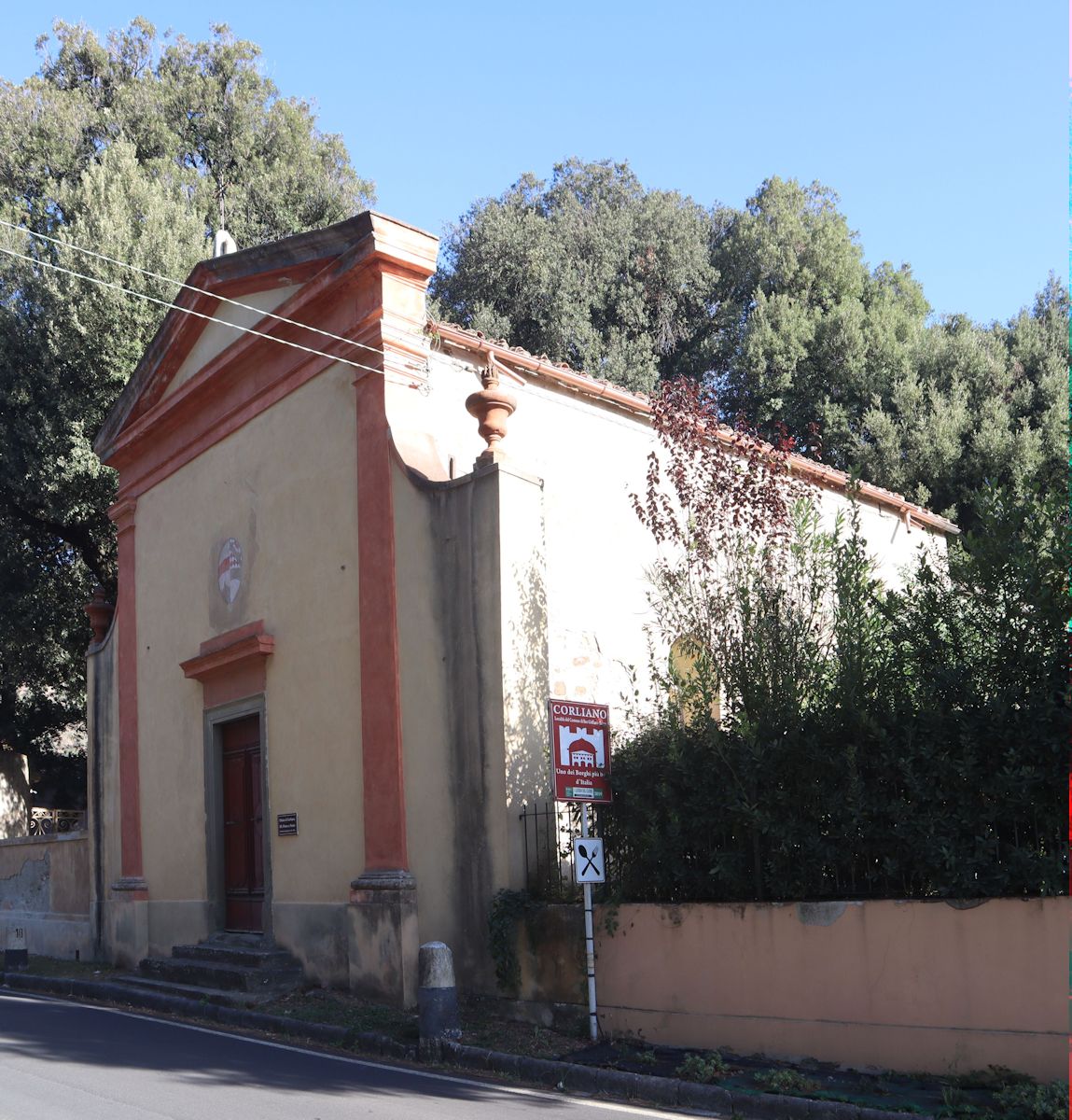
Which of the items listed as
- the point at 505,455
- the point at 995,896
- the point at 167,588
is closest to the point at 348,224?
the point at 505,455

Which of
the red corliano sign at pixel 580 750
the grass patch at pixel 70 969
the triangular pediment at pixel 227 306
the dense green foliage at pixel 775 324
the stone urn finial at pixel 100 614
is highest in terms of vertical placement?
the dense green foliage at pixel 775 324

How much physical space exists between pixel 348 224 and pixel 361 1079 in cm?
792

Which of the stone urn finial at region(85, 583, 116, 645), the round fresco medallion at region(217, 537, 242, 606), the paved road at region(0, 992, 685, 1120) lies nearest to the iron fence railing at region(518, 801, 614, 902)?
the paved road at region(0, 992, 685, 1120)

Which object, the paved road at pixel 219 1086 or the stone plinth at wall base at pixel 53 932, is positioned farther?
the stone plinth at wall base at pixel 53 932

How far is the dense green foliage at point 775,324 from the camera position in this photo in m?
25.0

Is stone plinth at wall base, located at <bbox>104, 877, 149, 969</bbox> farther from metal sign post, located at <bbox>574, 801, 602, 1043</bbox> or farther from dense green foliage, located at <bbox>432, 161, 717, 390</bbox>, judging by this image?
dense green foliage, located at <bbox>432, 161, 717, 390</bbox>

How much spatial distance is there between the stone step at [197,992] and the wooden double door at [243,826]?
98 centimetres

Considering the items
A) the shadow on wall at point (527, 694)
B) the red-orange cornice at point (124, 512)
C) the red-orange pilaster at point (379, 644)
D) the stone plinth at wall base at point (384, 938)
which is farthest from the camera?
the red-orange cornice at point (124, 512)

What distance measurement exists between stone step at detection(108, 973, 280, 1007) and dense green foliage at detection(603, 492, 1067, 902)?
4092 mm

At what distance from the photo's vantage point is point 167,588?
15.6 meters

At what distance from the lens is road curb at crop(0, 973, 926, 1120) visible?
6.76 metres

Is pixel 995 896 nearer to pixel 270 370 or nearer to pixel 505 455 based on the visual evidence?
pixel 505 455

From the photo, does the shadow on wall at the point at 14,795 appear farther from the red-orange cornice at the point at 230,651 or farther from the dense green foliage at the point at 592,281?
the dense green foliage at the point at 592,281

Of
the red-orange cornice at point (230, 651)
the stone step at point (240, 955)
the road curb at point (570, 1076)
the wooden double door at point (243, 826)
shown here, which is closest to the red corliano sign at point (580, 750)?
the road curb at point (570, 1076)
